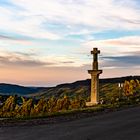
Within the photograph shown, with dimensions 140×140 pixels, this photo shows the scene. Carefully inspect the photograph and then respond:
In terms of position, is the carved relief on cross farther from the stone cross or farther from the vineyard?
the vineyard

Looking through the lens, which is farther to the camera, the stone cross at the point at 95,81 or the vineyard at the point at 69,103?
the vineyard at the point at 69,103

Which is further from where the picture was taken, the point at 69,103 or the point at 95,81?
the point at 69,103

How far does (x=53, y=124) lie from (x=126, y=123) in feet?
14.7

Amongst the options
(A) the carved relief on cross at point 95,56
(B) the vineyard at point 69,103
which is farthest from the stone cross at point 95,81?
(B) the vineyard at point 69,103

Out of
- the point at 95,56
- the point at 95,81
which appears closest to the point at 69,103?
the point at 95,56

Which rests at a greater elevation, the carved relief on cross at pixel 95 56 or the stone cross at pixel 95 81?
the carved relief on cross at pixel 95 56

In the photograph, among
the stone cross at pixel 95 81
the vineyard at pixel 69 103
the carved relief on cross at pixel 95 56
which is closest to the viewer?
the stone cross at pixel 95 81

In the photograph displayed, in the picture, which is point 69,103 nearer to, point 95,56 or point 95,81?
point 95,56

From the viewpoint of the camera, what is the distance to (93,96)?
37875 millimetres

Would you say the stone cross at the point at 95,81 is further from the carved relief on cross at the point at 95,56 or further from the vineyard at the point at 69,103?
the vineyard at the point at 69,103

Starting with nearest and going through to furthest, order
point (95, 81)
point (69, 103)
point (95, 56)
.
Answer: point (95, 81)
point (95, 56)
point (69, 103)

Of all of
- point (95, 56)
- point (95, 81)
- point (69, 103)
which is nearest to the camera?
point (95, 81)

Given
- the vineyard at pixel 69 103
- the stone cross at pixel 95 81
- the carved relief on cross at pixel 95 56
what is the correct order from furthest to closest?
1. the carved relief on cross at pixel 95 56
2. the vineyard at pixel 69 103
3. the stone cross at pixel 95 81

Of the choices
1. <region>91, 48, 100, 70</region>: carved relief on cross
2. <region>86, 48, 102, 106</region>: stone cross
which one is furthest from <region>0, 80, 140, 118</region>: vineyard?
<region>91, 48, 100, 70</region>: carved relief on cross
